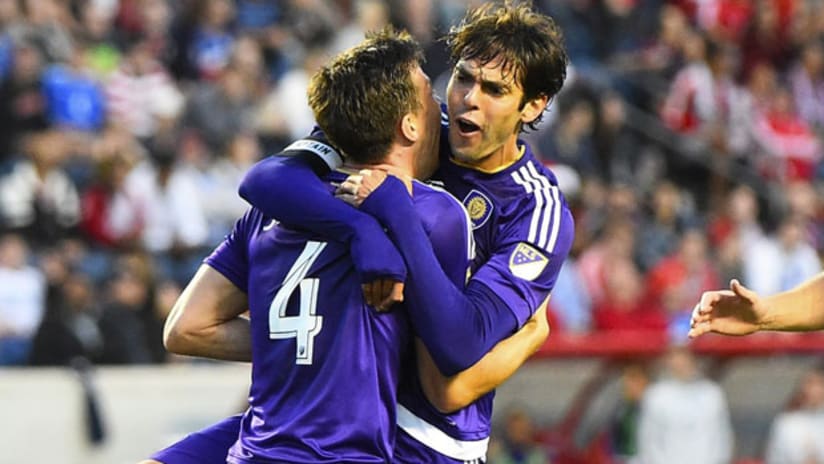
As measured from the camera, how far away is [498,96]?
4527 mm

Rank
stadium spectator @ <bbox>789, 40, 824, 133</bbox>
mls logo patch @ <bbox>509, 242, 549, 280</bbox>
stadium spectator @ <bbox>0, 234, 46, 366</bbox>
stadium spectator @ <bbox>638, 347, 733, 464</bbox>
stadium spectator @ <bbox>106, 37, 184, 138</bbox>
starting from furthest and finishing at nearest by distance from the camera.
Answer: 1. stadium spectator @ <bbox>789, 40, 824, 133</bbox>
2. stadium spectator @ <bbox>106, 37, 184, 138</bbox>
3. stadium spectator @ <bbox>638, 347, 733, 464</bbox>
4. stadium spectator @ <bbox>0, 234, 46, 366</bbox>
5. mls logo patch @ <bbox>509, 242, 549, 280</bbox>

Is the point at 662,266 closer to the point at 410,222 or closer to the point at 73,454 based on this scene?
the point at 73,454

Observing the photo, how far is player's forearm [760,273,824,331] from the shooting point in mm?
4719

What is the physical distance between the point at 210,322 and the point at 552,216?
105cm

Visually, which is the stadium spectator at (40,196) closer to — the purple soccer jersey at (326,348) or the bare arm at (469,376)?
the purple soccer jersey at (326,348)

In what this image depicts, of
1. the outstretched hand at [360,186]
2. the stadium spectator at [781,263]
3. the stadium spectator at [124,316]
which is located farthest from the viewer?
the stadium spectator at [781,263]

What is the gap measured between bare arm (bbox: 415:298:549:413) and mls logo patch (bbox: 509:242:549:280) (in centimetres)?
17

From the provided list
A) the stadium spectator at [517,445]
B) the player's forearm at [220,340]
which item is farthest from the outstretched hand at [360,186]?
the stadium spectator at [517,445]

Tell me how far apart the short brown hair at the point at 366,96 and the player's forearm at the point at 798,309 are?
3.95ft

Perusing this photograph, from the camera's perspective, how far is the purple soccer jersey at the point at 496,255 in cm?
444

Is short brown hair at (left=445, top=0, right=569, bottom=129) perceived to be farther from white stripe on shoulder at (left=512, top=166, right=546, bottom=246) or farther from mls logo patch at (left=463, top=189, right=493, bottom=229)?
mls logo patch at (left=463, top=189, right=493, bottom=229)

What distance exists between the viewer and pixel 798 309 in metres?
4.77

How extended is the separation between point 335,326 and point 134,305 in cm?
677

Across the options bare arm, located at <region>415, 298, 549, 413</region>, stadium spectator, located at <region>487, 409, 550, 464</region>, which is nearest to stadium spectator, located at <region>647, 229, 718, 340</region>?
stadium spectator, located at <region>487, 409, 550, 464</region>
